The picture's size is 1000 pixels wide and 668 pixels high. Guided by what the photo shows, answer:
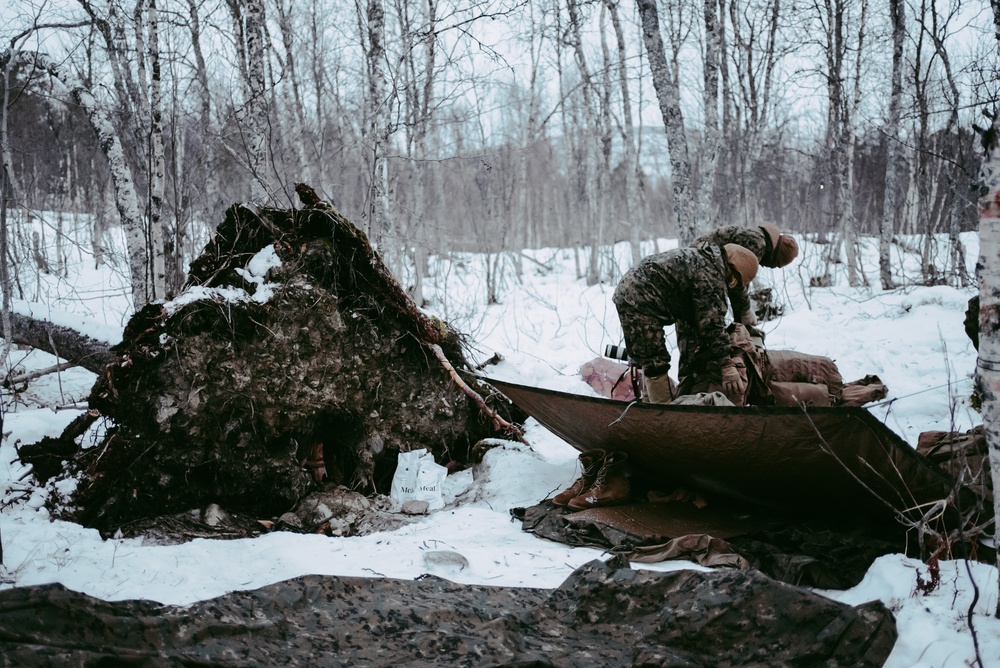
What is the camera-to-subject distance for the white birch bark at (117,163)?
17.6 ft

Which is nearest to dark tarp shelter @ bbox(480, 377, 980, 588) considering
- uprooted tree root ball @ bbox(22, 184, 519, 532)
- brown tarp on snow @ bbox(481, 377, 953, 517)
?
brown tarp on snow @ bbox(481, 377, 953, 517)

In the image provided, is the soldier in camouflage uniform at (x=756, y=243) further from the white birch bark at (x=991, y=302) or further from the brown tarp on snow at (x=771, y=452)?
the white birch bark at (x=991, y=302)

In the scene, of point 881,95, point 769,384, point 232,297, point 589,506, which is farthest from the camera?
point 881,95

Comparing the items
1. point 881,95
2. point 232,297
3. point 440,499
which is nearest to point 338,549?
point 440,499

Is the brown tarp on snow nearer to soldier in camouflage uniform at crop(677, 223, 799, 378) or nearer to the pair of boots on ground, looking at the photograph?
the pair of boots on ground

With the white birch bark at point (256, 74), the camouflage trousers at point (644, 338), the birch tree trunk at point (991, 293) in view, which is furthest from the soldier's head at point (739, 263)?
the white birch bark at point (256, 74)

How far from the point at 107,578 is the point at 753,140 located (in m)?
12.1

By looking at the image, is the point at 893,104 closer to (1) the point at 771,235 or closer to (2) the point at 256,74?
(1) the point at 771,235

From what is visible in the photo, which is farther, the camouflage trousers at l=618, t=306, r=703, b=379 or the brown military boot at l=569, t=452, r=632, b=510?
the camouflage trousers at l=618, t=306, r=703, b=379

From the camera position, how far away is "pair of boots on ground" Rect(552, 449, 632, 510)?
3.35 m

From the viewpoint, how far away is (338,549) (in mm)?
2988

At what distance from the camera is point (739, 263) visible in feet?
13.5

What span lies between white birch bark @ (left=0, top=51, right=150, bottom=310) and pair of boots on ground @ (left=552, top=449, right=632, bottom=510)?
12.1ft

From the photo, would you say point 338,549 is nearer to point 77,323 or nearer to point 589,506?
point 589,506
